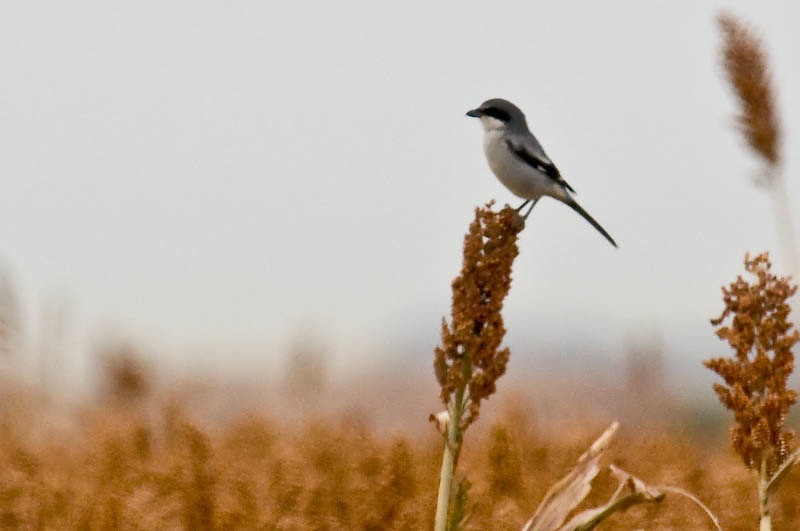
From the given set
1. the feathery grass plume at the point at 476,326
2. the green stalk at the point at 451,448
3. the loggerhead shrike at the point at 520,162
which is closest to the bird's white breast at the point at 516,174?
the loggerhead shrike at the point at 520,162

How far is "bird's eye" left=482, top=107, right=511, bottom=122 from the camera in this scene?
Answer: 741cm

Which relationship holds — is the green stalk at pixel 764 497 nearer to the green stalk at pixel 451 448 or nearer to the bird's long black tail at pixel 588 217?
the green stalk at pixel 451 448

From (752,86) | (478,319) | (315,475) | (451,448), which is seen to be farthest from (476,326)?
(752,86)

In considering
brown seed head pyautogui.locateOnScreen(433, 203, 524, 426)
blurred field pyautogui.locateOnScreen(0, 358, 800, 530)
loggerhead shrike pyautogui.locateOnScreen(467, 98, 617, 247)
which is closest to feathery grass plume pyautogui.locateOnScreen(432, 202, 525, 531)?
brown seed head pyautogui.locateOnScreen(433, 203, 524, 426)

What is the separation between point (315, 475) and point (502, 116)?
3.31m

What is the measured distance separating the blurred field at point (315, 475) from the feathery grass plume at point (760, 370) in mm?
942

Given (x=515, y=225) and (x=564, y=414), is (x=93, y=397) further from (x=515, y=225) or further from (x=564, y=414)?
(x=515, y=225)

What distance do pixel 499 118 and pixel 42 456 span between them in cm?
352

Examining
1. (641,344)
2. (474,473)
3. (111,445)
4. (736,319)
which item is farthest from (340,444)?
(641,344)

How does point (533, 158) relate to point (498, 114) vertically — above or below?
below

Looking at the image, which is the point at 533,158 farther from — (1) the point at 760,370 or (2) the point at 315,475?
(1) the point at 760,370

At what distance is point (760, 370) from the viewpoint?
370cm

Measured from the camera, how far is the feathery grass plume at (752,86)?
5824 millimetres

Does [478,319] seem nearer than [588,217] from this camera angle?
Yes
